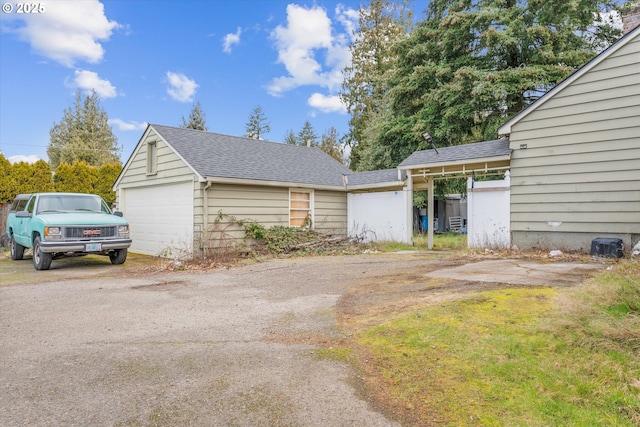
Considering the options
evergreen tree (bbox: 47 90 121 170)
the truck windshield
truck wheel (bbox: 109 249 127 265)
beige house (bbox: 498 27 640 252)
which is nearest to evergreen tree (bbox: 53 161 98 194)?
the truck windshield

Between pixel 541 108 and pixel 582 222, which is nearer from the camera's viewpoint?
pixel 582 222

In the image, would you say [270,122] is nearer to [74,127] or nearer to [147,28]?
[74,127]

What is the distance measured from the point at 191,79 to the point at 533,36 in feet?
66.4

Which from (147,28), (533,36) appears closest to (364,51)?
(533,36)

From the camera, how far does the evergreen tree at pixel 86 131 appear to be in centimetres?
3316

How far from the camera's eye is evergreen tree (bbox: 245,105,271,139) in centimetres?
3828

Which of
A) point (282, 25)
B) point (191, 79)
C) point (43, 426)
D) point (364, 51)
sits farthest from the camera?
point (364, 51)

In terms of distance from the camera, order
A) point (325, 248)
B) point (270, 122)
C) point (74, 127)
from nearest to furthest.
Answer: point (325, 248) < point (74, 127) < point (270, 122)

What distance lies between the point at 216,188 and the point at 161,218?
295 centimetres

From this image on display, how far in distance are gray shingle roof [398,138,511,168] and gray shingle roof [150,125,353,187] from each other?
3.48m

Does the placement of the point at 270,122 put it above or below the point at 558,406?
above

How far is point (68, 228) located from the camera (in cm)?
902

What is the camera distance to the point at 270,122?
38.8 m

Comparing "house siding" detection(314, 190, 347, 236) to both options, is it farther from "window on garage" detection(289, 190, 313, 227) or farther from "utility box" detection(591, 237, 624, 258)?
"utility box" detection(591, 237, 624, 258)
